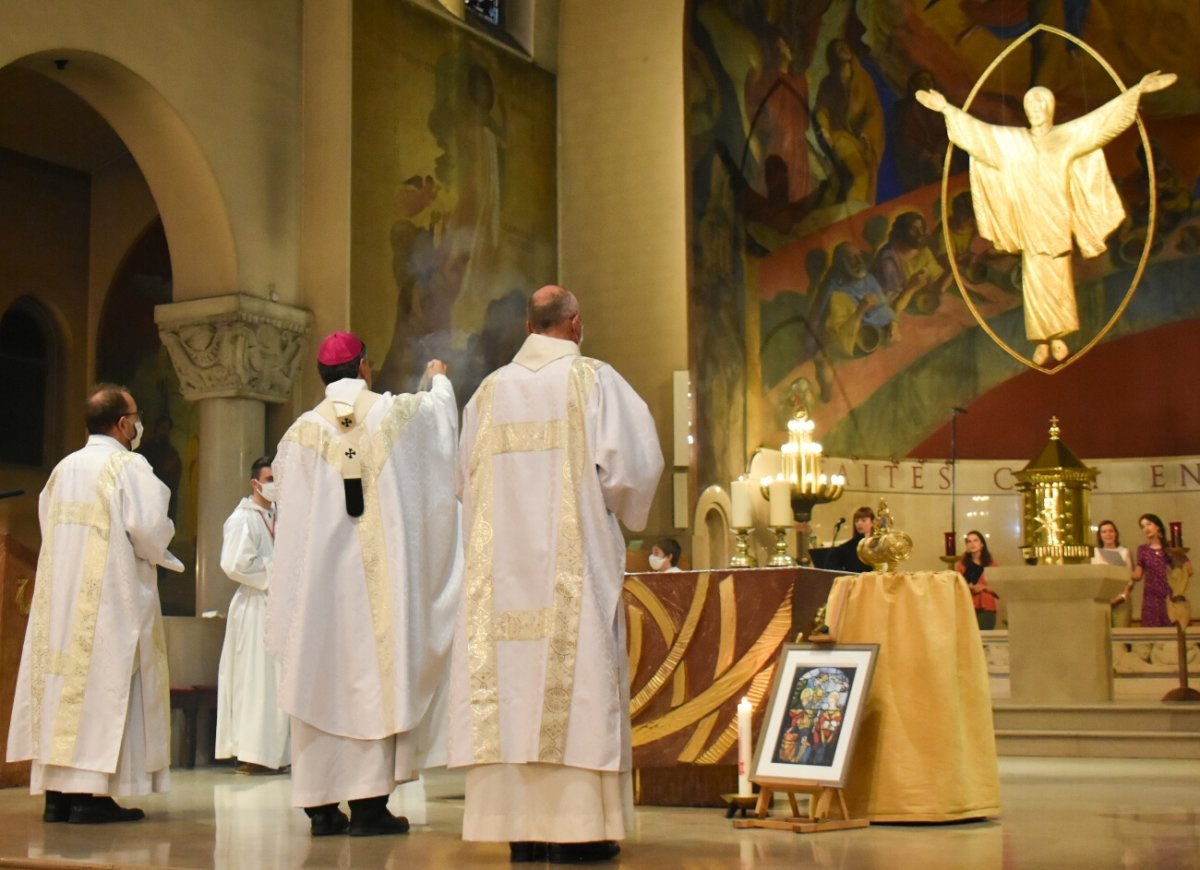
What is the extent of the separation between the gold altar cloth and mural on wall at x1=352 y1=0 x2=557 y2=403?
6.34m

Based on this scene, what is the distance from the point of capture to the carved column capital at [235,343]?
35.8ft

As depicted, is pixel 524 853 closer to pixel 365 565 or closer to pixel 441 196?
pixel 365 565

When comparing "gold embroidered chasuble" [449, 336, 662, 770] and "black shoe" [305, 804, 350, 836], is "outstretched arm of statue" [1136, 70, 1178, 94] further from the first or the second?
"black shoe" [305, 804, 350, 836]

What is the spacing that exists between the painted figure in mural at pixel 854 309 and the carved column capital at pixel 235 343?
23.3 feet

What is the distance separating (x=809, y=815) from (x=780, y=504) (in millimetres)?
2072

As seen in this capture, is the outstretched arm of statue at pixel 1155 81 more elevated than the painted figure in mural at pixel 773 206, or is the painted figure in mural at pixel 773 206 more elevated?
the outstretched arm of statue at pixel 1155 81

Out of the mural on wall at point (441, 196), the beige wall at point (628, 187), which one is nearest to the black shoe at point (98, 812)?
the mural on wall at point (441, 196)

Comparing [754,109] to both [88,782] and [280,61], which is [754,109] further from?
[88,782]

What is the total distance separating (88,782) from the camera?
6098 millimetres

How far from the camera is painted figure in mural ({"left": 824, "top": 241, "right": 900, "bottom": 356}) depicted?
663 inches

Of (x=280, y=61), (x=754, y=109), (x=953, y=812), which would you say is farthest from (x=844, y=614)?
(x=754, y=109)

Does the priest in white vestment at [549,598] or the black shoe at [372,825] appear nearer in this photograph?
the priest in white vestment at [549,598]

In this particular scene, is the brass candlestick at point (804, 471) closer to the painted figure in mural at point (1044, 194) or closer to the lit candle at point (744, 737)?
the painted figure in mural at point (1044, 194)

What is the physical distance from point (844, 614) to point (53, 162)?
11.0m
